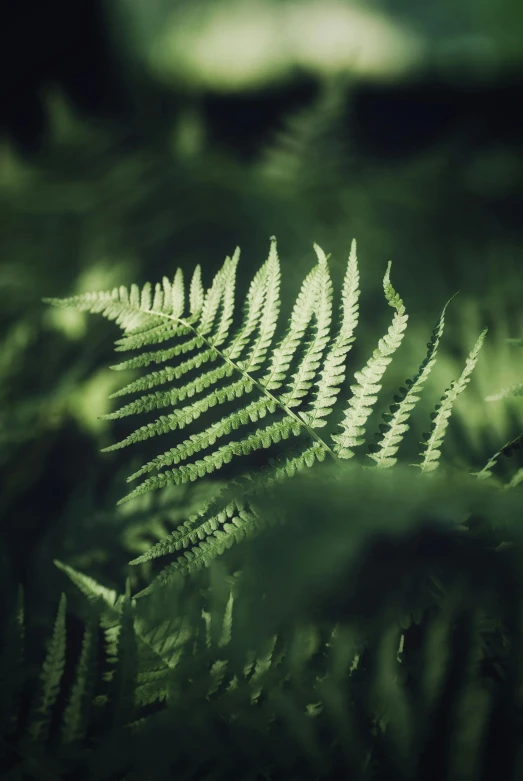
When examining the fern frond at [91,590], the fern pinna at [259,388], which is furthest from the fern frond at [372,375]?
the fern frond at [91,590]

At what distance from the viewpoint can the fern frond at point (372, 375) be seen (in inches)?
18.7

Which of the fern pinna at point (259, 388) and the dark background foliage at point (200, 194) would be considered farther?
the dark background foliage at point (200, 194)

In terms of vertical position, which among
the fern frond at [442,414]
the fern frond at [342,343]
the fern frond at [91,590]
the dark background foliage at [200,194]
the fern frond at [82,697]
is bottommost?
the fern frond at [82,697]

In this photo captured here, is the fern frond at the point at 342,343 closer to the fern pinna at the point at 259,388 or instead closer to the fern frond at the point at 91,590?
the fern pinna at the point at 259,388

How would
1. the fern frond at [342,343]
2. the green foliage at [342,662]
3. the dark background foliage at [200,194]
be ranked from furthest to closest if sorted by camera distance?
the dark background foliage at [200,194] < the fern frond at [342,343] < the green foliage at [342,662]

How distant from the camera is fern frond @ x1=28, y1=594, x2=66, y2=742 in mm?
486

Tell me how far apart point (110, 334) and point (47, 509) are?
343 millimetres

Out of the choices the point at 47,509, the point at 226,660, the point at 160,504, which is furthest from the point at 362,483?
the point at 47,509

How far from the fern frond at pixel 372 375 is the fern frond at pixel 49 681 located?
31 centimetres

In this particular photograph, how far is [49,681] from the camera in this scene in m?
0.50

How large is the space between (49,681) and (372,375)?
416 mm

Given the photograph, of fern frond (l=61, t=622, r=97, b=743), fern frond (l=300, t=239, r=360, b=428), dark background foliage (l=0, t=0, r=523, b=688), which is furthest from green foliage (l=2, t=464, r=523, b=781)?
dark background foliage (l=0, t=0, r=523, b=688)

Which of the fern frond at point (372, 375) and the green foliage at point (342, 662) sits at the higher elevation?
the fern frond at point (372, 375)

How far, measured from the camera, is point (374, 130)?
1.03m
